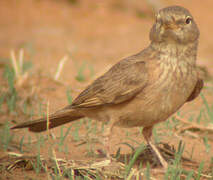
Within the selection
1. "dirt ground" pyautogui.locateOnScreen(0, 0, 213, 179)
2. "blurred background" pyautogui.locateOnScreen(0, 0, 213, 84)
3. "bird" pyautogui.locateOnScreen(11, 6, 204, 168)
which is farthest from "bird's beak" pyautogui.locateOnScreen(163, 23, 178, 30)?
"blurred background" pyautogui.locateOnScreen(0, 0, 213, 84)

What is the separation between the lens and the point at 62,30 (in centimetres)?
1134

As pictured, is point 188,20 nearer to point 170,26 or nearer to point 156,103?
point 170,26

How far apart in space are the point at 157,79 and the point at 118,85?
1.41 feet

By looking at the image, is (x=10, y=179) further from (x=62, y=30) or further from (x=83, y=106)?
(x=62, y=30)

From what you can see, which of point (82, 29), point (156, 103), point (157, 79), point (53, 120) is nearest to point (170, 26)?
point (157, 79)

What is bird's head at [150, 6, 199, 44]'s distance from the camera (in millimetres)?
4191

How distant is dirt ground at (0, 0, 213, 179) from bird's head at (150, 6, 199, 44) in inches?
46.3

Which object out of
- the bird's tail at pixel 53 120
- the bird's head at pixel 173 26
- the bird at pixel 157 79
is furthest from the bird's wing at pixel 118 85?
the bird's head at pixel 173 26

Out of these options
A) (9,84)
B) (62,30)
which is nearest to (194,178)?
(9,84)

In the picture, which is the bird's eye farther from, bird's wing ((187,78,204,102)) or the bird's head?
bird's wing ((187,78,204,102))

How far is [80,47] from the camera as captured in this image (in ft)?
33.9

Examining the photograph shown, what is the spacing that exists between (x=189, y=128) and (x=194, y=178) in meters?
1.47

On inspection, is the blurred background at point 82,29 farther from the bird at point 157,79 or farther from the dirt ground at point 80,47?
the bird at point 157,79

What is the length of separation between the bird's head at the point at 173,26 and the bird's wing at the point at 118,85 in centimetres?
33
